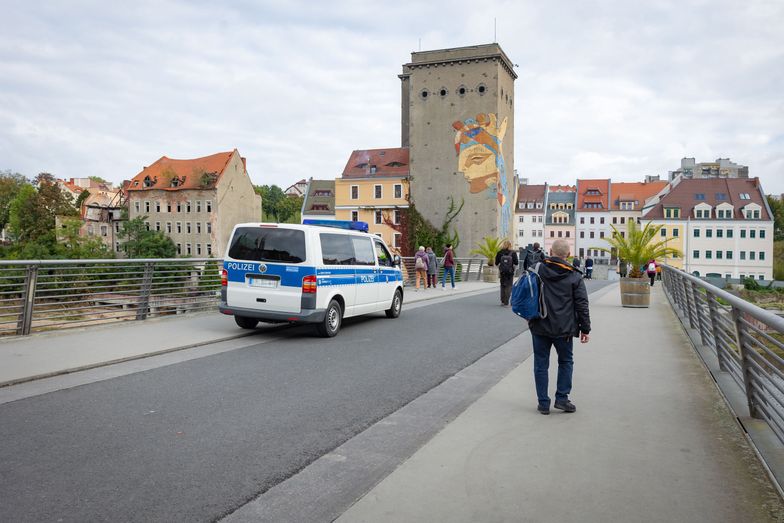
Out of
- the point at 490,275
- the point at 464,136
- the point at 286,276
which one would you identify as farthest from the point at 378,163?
the point at 286,276

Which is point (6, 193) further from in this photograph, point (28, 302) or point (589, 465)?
point (589, 465)

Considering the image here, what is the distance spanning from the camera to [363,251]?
1337 centimetres

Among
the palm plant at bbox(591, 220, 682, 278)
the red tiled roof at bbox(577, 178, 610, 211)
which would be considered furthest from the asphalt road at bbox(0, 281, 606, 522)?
the red tiled roof at bbox(577, 178, 610, 211)

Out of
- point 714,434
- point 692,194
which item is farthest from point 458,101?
point 714,434

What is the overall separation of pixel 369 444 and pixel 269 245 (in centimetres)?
663

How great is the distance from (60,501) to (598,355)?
298 inches

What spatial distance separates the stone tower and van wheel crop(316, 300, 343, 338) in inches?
1897

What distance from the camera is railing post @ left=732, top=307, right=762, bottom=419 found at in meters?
5.39

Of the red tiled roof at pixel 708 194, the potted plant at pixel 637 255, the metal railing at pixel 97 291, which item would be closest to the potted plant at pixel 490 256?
the potted plant at pixel 637 255

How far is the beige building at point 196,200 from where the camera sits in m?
83.2

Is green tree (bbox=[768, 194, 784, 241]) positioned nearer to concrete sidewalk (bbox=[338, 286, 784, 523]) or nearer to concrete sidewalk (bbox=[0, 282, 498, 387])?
concrete sidewalk (bbox=[0, 282, 498, 387])

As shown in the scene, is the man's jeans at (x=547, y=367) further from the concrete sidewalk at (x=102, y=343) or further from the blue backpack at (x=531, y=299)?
the concrete sidewalk at (x=102, y=343)

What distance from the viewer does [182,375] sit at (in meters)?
7.95

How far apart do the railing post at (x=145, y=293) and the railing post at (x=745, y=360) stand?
1082 centimetres
